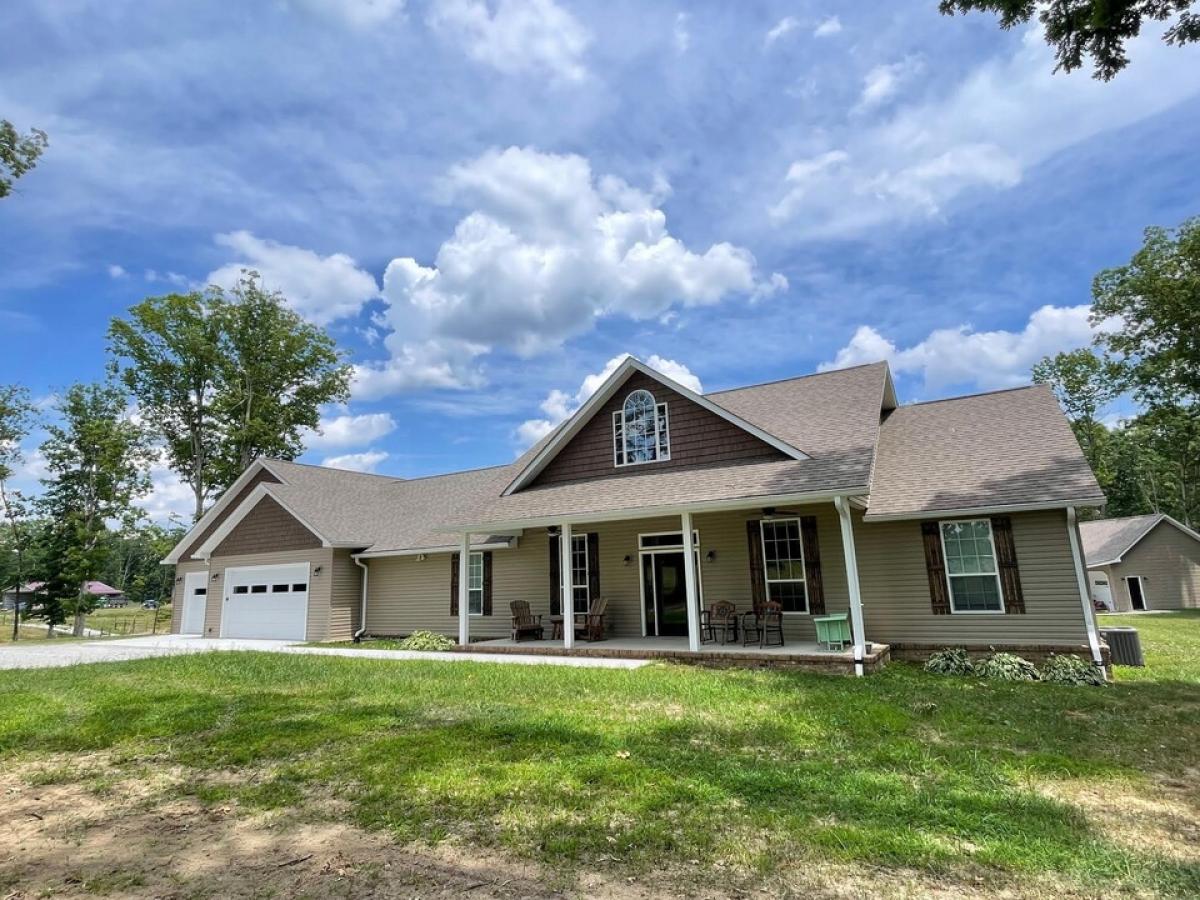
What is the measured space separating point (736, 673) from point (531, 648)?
4.55 m

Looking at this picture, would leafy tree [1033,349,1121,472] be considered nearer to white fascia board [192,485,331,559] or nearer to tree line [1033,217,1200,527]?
tree line [1033,217,1200,527]

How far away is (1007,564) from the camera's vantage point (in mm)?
10445

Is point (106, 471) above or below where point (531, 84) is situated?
below

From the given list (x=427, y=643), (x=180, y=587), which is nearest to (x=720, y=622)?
(x=427, y=643)

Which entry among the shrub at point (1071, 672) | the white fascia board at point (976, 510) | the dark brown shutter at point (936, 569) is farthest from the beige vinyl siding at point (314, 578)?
the shrub at point (1071, 672)

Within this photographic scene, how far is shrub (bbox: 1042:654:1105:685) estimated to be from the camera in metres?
9.06

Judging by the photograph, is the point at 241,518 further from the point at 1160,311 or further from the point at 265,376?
the point at 1160,311

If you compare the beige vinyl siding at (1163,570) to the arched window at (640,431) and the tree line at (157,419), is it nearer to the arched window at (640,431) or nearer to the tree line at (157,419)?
the arched window at (640,431)

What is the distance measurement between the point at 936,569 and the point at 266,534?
56.6 feet

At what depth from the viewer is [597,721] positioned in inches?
256

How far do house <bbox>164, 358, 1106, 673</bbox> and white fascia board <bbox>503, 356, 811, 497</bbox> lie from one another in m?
0.04

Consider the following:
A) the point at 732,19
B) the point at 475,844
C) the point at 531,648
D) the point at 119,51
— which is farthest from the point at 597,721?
the point at 119,51

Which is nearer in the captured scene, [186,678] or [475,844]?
[475,844]

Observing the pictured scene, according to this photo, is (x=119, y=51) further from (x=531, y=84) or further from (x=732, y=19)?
(x=732, y=19)
